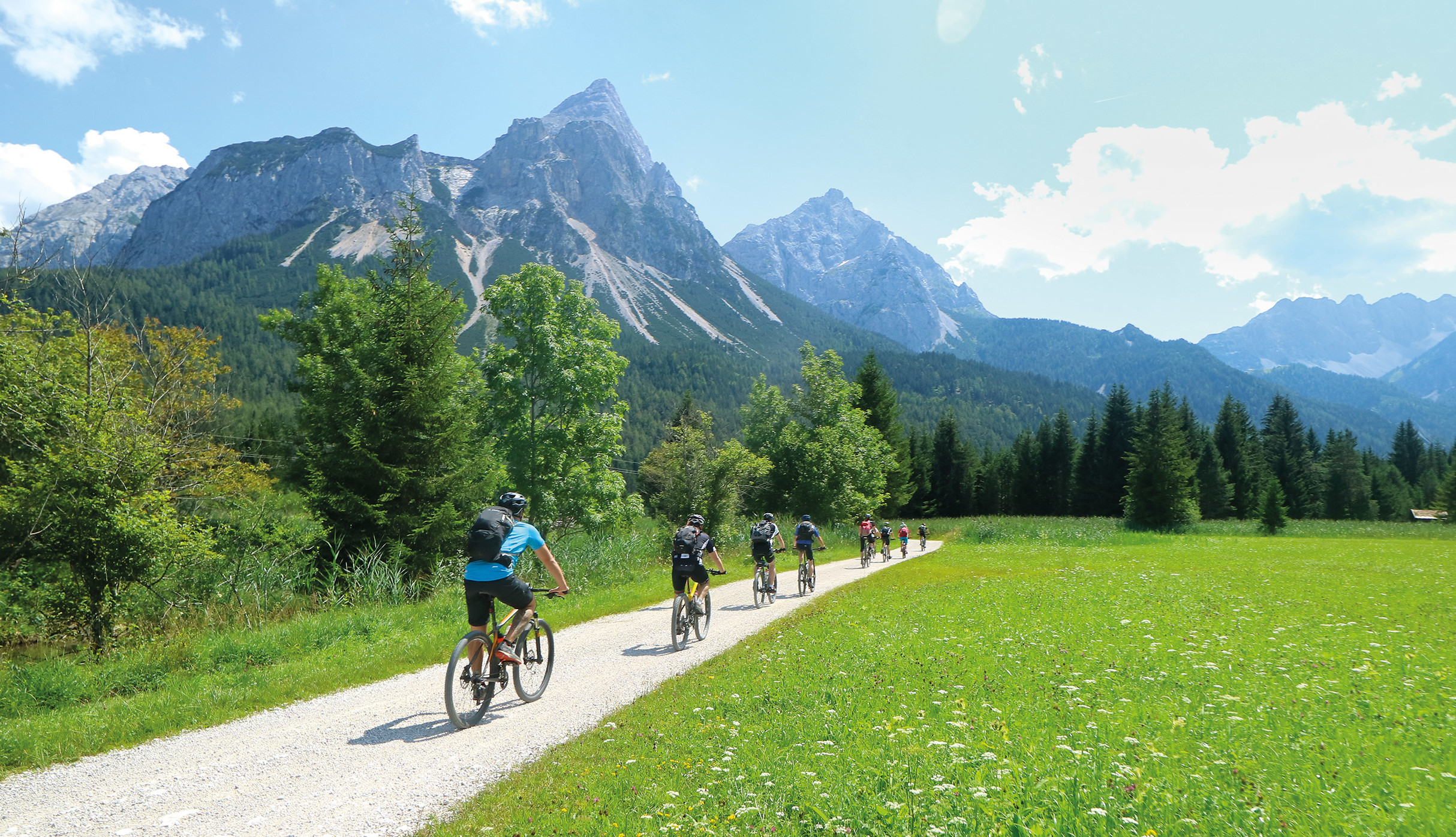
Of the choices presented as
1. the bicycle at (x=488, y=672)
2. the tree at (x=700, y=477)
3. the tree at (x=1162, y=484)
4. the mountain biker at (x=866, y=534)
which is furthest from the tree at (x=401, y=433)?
the tree at (x=1162, y=484)

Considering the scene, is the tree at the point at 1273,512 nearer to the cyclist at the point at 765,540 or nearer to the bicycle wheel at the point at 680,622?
the cyclist at the point at 765,540

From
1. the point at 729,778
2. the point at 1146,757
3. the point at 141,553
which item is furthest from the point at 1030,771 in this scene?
the point at 141,553

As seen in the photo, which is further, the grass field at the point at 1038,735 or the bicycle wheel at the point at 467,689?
the bicycle wheel at the point at 467,689

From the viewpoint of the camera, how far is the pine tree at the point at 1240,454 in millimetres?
75125

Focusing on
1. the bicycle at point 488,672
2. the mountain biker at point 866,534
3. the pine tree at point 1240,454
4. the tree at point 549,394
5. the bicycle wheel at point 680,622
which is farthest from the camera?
the pine tree at point 1240,454

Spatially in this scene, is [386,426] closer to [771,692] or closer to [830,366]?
[771,692]

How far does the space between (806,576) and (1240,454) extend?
81516 mm

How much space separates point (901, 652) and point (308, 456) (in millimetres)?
17937

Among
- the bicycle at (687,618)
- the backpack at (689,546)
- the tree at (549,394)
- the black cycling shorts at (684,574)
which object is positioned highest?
the tree at (549,394)

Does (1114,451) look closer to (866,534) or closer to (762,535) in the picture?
(866,534)

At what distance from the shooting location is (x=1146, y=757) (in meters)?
5.54

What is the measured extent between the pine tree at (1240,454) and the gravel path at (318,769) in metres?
88.8

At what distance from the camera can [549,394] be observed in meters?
29.7

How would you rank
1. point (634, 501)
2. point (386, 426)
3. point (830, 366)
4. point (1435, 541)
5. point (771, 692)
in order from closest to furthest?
point (771, 692)
point (386, 426)
point (634, 501)
point (1435, 541)
point (830, 366)
